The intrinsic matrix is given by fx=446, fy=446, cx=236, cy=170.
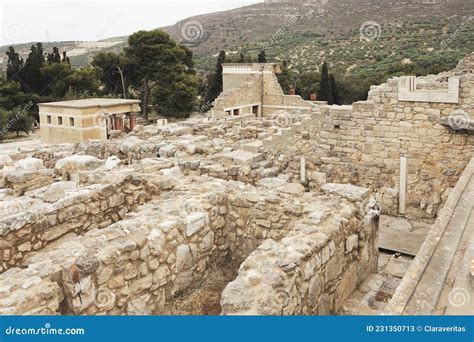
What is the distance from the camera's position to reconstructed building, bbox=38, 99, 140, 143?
20.5m

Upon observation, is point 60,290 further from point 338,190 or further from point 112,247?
point 338,190

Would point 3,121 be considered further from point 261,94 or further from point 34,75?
point 261,94

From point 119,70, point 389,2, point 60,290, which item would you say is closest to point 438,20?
point 389,2

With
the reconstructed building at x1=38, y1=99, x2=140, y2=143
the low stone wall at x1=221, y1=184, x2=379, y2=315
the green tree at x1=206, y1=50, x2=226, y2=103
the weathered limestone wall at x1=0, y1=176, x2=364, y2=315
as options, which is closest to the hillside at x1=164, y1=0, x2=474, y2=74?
the green tree at x1=206, y1=50, x2=226, y2=103

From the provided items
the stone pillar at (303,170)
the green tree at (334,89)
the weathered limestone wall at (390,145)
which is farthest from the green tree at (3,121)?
the stone pillar at (303,170)

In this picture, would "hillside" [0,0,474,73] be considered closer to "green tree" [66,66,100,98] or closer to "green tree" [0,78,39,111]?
"green tree" [66,66,100,98]

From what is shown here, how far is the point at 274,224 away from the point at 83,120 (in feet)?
56.0

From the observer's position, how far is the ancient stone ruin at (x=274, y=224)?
3.67 m

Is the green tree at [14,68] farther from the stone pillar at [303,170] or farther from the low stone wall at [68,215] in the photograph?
the low stone wall at [68,215]

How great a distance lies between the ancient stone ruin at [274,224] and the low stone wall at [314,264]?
17mm

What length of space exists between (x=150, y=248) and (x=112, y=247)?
373mm

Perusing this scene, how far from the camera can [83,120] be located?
20.3m

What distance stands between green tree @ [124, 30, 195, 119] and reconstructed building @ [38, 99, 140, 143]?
8.73 metres

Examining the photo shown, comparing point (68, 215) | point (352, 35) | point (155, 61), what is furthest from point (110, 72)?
point (68, 215)
